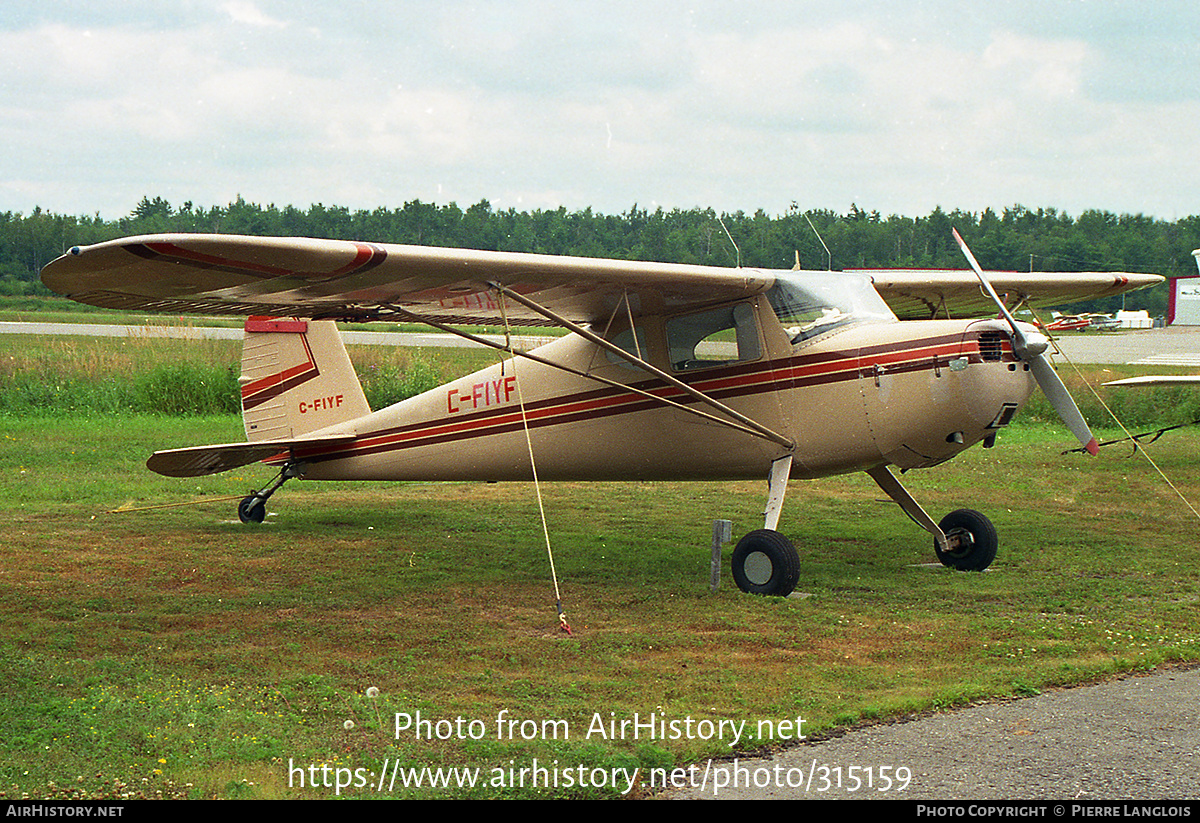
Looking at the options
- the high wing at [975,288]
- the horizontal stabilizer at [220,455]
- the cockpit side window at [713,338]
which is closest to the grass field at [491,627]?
the horizontal stabilizer at [220,455]

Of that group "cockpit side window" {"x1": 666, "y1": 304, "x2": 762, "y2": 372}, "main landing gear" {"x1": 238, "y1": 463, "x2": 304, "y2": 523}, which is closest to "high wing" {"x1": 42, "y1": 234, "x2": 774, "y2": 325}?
"cockpit side window" {"x1": 666, "y1": 304, "x2": 762, "y2": 372}

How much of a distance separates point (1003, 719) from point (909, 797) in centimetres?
128

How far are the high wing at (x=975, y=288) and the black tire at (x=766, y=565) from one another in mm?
2763

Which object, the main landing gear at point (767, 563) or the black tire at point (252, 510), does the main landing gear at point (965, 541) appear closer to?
the main landing gear at point (767, 563)

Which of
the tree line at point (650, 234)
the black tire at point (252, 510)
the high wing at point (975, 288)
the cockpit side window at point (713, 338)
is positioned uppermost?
the tree line at point (650, 234)

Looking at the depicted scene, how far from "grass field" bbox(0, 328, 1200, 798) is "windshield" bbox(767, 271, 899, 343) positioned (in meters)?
2.08

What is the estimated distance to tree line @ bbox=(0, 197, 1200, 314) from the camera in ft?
159

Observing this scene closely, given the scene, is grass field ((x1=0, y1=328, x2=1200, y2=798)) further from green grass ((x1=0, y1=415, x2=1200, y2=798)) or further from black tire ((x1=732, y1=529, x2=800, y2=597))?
black tire ((x1=732, y1=529, x2=800, y2=597))

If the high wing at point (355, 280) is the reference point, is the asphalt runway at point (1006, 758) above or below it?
below

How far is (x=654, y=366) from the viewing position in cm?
911

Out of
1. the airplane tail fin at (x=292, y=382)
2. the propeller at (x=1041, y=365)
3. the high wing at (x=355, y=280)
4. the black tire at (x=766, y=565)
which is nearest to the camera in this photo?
the high wing at (x=355, y=280)

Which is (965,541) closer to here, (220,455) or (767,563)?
(767,563)

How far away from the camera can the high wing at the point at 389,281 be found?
591cm

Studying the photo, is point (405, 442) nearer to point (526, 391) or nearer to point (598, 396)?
point (526, 391)
